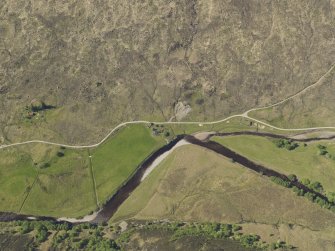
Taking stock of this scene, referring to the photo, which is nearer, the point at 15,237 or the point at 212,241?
the point at 212,241

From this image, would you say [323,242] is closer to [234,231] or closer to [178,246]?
[234,231]

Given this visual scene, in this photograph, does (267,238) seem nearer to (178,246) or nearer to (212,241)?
(212,241)

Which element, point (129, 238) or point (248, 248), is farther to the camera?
point (129, 238)

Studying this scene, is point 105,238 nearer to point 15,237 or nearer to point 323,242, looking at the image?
point 15,237

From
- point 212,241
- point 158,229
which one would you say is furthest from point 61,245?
point 212,241

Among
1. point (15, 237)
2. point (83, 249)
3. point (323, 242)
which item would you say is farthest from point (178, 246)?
point (15, 237)

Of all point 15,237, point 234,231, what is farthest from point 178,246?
point 15,237

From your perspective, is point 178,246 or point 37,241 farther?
point 37,241
